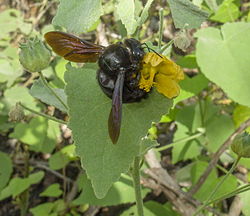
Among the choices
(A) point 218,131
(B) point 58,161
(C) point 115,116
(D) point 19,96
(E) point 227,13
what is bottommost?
(B) point 58,161

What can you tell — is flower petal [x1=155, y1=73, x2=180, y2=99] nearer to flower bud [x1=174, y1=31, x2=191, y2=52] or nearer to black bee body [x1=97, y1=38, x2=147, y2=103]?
black bee body [x1=97, y1=38, x2=147, y2=103]

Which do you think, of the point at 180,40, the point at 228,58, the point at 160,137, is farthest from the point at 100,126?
the point at 160,137

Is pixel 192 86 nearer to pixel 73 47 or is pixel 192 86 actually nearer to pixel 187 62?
Answer: pixel 187 62

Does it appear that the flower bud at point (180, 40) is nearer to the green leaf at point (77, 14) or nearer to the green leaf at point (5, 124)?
the green leaf at point (77, 14)

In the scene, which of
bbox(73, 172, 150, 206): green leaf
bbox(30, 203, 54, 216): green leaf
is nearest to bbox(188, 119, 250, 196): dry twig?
bbox(73, 172, 150, 206): green leaf

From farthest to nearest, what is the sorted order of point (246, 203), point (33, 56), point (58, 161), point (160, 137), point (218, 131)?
point (160, 137)
point (58, 161)
point (218, 131)
point (246, 203)
point (33, 56)

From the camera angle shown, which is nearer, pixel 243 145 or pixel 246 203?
pixel 243 145

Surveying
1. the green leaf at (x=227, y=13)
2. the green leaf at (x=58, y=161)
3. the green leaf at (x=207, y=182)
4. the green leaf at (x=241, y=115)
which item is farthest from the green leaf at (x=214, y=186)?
the green leaf at (x=227, y=13)
